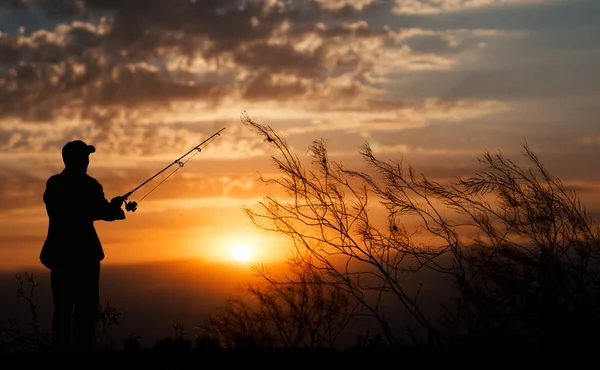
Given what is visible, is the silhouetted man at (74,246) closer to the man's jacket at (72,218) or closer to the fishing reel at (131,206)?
the man's jacket at (72,218)

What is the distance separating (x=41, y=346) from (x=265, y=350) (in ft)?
13.2

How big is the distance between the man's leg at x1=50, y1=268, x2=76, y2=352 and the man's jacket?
141 millimetres

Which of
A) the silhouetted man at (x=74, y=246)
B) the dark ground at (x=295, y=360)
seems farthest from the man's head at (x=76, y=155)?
the dark ground at (x=295, y=360)

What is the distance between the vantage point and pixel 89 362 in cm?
679

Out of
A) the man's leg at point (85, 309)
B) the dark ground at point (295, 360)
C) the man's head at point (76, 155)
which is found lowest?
the dark ground at point (295, 360)

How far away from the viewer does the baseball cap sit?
7.89m

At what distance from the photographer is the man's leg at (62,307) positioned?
770 cm

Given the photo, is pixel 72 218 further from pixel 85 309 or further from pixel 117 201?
pixel 85 309

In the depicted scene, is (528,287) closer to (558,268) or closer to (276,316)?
(558,268)

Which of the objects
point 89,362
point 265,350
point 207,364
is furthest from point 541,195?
point 89,362

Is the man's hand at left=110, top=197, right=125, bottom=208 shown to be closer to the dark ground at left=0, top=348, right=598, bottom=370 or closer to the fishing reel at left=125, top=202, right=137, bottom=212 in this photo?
the fishing reel at left=125, top=202, right=137, bottom=212

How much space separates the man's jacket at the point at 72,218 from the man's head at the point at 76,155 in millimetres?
97

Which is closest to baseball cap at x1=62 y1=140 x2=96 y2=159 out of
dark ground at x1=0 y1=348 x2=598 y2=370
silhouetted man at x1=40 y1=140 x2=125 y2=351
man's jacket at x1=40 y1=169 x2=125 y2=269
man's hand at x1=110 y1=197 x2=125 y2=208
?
silhouetted man at x1=40 y1=140 x2=125 y2=351

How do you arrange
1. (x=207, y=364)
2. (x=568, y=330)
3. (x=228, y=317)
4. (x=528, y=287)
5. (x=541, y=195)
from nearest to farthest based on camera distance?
(x=207, y=364)
(x=568, y=330)
(x=528, y=287)
(x=541, y=195)
(x=228, y=317)
